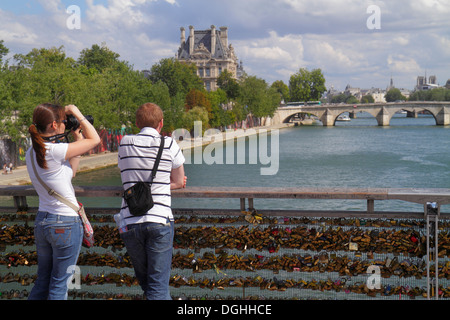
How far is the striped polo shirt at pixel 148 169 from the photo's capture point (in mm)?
3512

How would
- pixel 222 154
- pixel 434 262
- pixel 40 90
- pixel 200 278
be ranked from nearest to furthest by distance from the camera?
pixel 434 262, pixel 200 278, pixel 40 90, pixel 222 154

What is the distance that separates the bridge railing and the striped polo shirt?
94 cm

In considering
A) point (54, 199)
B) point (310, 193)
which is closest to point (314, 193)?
point (310, 193)

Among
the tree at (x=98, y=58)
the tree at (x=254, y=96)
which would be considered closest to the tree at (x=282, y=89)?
the tree at (x=254, y=96)

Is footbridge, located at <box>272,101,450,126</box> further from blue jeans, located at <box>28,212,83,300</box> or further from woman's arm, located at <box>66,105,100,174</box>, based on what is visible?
blue jeans, located at <box>28,212,83,300</box>

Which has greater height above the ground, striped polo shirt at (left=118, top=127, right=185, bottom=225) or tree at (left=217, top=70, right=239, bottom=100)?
tree at (left=217, top=70, right=239, bottom=100)

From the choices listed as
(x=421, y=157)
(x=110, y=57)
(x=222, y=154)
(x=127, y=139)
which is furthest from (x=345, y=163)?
(x=127, y=139)

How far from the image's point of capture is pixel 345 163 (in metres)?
38.3

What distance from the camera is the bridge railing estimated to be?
14.4 feet

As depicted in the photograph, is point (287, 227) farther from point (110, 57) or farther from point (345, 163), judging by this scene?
point (110, 57)

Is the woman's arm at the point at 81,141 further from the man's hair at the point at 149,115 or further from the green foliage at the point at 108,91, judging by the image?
the green foliage at the point at 108,91

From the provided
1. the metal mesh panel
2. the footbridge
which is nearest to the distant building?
the footbridge

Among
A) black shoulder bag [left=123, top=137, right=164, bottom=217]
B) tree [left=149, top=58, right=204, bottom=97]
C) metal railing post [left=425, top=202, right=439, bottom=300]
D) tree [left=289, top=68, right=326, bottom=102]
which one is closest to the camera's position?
black shoulder bag [left=123, top=137, right=164, bottom=217]
